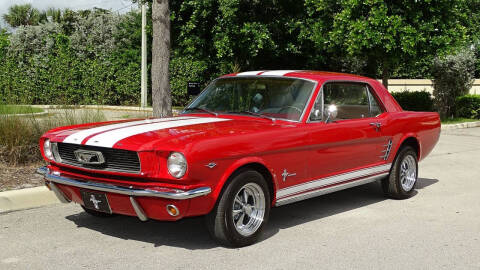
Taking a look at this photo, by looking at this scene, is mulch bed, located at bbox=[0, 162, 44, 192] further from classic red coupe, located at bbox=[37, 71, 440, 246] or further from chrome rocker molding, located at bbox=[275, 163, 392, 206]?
chrome rocker molding, located at bbox=[275, 163, 392, 206]

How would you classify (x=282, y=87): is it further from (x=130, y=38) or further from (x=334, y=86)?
(x=130, y=38)

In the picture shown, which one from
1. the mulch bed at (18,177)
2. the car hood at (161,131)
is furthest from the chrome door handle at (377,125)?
the mulch bed at (18,177)

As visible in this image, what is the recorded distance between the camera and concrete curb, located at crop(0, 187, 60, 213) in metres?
6.91

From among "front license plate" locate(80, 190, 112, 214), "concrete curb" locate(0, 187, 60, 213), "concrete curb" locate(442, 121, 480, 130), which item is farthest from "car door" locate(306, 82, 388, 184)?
"concrete curb" locate(442, 121, 480, 130)

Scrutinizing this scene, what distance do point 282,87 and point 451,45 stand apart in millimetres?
14865

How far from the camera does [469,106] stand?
23.0 meters

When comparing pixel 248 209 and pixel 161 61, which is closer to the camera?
pixel 248 209

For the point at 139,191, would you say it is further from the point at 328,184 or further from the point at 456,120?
the point at 456,120

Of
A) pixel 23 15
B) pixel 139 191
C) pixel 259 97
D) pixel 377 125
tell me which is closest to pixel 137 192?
pixel 139 191

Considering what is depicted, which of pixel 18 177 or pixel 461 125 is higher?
pixel 18 177

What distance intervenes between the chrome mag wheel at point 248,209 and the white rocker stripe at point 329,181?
0.26 metres

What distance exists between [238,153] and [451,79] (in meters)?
20.5

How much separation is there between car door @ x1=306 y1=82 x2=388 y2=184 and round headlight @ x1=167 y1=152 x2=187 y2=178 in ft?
5.32

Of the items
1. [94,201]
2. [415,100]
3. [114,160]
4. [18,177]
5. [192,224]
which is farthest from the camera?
[415,100]
